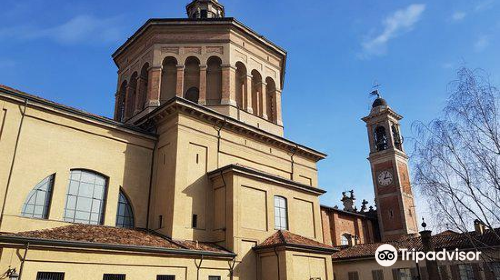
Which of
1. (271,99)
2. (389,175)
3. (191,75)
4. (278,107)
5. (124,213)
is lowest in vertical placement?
(124,213)

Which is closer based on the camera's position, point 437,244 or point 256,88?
point 256,88

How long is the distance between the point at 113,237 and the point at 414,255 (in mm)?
16671

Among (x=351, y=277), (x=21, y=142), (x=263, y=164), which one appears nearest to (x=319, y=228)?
(x=263, y=164)

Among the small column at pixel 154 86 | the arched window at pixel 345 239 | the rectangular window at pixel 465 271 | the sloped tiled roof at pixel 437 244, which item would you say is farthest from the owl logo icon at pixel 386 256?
the small column at pixel 154 86

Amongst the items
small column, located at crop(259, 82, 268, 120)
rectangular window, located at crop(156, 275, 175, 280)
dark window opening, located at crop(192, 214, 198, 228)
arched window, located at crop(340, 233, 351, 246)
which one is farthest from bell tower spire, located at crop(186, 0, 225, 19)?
arched window, located at crop(340, 233, 351, 246)

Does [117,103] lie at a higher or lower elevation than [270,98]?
lower

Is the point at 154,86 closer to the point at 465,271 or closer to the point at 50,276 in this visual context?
the point at 50,276

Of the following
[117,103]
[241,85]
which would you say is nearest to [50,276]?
[117,103]

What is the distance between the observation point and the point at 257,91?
71.9ft

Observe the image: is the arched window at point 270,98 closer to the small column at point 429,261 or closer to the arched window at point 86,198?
the small column at point 429,261

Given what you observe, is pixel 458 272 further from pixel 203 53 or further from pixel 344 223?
pixel 203 53

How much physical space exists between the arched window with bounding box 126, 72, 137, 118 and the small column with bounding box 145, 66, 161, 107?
2.28 metres

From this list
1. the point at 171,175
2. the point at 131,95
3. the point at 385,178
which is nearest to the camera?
the point at 171,175

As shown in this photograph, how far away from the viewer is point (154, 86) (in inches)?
757
